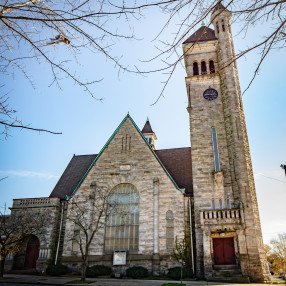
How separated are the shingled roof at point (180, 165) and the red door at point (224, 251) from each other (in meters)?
5.07

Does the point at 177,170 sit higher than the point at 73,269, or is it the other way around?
the point at 177,170

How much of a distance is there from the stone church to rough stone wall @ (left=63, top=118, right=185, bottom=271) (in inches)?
3.1

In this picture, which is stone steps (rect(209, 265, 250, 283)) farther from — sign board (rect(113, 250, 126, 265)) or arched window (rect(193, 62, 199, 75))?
arched window (rect(193, 62, 199, 75))

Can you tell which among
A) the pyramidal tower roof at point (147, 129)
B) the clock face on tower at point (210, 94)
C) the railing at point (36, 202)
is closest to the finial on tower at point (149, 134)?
the pyramidal tower roof at point (147, 129)

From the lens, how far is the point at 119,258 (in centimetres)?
2120

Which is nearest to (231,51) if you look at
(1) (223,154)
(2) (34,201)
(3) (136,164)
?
(1) (223,154)

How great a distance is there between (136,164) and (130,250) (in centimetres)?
745

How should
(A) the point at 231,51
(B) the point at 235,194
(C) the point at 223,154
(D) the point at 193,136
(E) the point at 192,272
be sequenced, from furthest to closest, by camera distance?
(A) the point at 231,51, (D) the point at 193,136, (C) the point at 223,154, (B) the point at 235,194, (E) the point at 192,272

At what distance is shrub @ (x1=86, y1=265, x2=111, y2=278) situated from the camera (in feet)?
65.7

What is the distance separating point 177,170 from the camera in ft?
89.1

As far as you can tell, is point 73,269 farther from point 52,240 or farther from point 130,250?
point 130,250

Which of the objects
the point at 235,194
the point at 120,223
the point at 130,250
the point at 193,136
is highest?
the point at 193,136

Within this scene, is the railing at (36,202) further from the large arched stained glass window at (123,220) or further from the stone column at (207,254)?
the stone column at (207,254)

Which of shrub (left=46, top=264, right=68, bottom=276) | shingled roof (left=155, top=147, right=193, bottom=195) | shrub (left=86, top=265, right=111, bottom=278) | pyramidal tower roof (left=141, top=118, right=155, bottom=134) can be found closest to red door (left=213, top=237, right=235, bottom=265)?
shingled roof (left=155, top=147, right=193, bottom=195)
